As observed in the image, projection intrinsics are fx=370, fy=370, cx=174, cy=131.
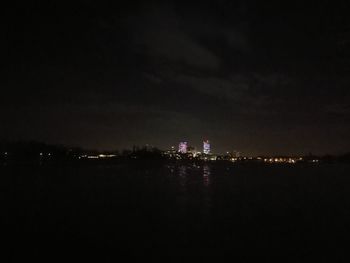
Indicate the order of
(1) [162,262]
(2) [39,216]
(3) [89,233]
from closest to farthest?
(1) [162,262]
(3) [89,233]
(2) [39,216]

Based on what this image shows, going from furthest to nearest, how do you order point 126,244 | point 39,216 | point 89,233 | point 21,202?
1. point 21,202
2. point 39,216
3. point 89,233
4. point 126,244

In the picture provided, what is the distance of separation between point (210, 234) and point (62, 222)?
9991 mm

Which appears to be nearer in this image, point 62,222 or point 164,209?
point 62,222

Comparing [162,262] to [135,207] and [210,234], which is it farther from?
[135,207]

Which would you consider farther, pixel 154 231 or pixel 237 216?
pixel 237 216

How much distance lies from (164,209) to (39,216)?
388 inches

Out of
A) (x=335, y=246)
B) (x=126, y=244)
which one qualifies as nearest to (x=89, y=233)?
(x=126, y=244)

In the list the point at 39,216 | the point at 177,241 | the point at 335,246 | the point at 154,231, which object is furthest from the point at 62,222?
the point at 335,246

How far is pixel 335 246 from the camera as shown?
18969 mm

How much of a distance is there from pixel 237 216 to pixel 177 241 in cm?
947

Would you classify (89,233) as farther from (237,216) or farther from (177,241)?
(237,216)

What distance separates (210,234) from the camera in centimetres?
2156

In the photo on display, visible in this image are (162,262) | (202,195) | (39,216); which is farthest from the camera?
(202,195)

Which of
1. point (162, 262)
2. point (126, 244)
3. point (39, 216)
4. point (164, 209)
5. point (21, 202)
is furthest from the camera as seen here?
point (21, 202)
